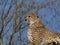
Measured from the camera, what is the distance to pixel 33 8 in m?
9.70

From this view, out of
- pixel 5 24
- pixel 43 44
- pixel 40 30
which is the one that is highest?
pixel 5 24

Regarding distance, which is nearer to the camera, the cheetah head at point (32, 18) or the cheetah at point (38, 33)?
the cheetah at point (38, 33)

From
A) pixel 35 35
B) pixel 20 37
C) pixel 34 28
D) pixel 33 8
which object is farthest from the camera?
pixel 20 37

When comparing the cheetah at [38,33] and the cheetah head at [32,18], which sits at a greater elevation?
the cheetah head at [32,18]

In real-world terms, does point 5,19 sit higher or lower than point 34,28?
higher

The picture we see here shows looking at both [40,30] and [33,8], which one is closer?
[40,30]

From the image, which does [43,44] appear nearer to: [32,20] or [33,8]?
[32,20]

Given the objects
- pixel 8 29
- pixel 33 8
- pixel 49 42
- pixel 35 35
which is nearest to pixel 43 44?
pixel 49 42

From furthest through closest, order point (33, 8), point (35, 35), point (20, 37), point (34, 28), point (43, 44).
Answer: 1. point (20, 37)
2. point (33, 8)
3. point (34, 28)
4. point (35, 35)
5. point (43, 44)

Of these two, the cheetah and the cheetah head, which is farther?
the cheetah head

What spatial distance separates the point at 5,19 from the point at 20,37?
117cm

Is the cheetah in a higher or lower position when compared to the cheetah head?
lower

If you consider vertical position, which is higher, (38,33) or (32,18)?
(32,18)

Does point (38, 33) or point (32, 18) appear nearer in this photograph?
point (38, 33)
